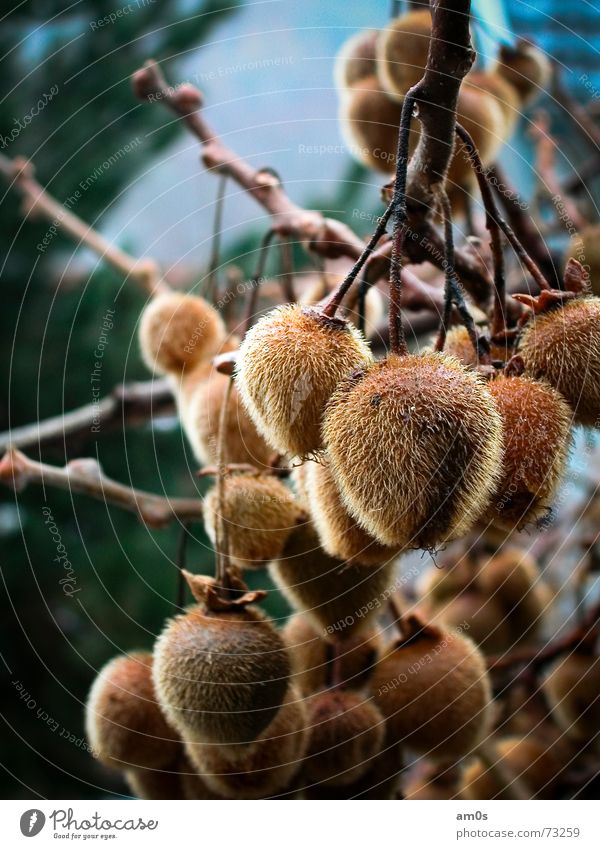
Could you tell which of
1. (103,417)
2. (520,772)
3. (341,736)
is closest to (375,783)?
(341,736)

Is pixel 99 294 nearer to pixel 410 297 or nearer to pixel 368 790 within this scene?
pixel 410 297

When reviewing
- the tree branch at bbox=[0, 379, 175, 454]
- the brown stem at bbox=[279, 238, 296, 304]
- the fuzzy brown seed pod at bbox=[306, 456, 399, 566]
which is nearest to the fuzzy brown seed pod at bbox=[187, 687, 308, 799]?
the fuzzy brown seed pod at bbox=[306, 456, 399, 566]

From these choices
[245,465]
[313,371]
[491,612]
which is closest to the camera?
[313,371]

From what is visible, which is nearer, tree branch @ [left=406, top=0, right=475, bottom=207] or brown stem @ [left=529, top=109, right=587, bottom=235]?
tree branch @ [left=406, top=0, right=475, bottom=207]

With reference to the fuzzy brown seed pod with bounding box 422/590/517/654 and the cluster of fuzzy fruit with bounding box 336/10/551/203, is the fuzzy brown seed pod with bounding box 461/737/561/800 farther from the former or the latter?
the cluster of fuzzy fruit with bounding box 336/10/551/203

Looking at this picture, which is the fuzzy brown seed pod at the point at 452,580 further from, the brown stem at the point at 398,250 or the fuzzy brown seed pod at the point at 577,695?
the brown stem at the point at 398,250

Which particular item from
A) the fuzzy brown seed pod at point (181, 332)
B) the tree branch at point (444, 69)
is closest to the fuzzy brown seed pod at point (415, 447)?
the tree branch at point (444, 69)
